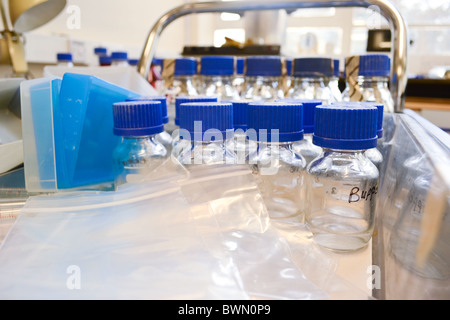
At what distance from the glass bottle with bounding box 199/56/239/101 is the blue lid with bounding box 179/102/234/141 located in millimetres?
446

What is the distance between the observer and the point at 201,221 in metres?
0.38

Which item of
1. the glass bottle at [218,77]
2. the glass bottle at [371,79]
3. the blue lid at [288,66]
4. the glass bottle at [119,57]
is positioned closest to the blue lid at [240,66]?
the glass bottle at [218,77]

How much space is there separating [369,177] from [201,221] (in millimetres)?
224

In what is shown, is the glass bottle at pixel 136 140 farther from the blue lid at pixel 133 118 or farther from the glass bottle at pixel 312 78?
the glass bottle at pixel 312 78

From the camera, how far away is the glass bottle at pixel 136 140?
48 cm

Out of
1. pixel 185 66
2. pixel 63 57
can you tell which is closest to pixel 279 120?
pixel 185 66

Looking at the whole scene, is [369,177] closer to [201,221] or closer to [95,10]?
[201,221]

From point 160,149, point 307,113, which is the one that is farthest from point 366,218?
point 160,149

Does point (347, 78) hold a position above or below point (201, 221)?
above

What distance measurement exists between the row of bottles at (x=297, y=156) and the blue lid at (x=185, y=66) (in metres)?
0.45
